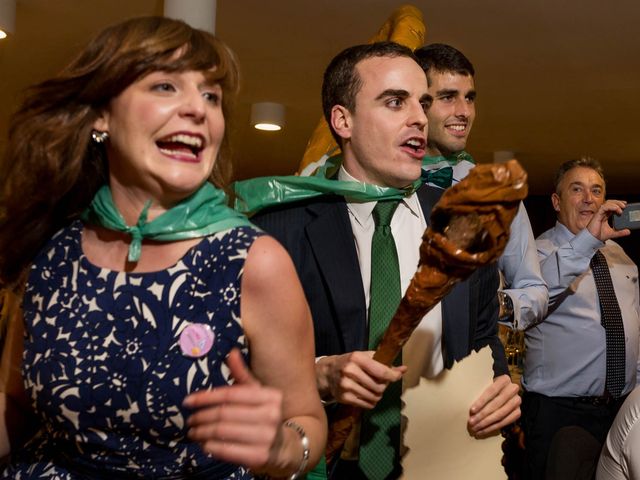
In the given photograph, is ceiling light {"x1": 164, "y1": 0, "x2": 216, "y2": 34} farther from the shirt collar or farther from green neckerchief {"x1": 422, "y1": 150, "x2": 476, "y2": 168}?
the shirt collar

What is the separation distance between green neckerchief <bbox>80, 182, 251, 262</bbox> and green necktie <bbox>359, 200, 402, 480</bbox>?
50cm

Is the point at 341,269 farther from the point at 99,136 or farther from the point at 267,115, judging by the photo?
the point at 267,115

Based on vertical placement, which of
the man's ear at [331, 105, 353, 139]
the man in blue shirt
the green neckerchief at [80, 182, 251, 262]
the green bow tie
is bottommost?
→ the man in blue shirt

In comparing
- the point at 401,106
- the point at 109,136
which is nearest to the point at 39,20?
the point at 401,106

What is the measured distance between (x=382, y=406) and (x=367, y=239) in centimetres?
39

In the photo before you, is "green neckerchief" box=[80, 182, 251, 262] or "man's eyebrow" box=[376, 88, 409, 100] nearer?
"green neckerchief" box=[80, 182, 251, 262]

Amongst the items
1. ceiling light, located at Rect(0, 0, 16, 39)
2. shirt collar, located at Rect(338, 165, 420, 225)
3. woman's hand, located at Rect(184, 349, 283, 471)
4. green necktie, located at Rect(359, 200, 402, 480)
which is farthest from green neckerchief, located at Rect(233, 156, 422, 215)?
ceiling light, located at Rect(0, 0, 16, 39)

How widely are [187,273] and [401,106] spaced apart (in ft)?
2.97

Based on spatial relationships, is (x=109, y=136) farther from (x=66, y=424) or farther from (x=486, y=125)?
(x=486, y=125)

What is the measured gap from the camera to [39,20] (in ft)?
14.5

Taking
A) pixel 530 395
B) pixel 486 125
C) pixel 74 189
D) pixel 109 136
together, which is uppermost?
pixel 109 136

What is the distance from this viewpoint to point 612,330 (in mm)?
3521

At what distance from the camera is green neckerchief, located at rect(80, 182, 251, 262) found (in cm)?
118

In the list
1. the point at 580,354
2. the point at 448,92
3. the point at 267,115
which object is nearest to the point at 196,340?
the point at 448,92
